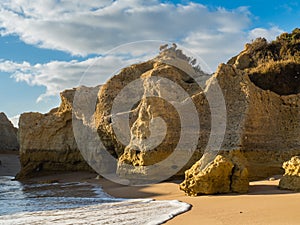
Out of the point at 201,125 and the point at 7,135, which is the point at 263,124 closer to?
the point at 201,125

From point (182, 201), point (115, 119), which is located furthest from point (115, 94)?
point (182, 201)

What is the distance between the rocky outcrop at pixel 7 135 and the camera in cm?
3597

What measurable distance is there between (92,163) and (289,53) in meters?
13.2

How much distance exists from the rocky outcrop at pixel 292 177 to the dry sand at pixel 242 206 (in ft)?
0.75

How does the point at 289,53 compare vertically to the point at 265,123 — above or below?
above

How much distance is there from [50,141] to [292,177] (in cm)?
1343

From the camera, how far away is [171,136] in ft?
36.7

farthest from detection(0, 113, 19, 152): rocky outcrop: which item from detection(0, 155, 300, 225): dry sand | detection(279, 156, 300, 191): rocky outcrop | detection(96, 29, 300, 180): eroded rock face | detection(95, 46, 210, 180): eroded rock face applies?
detection(279, 156, 300, 191): rocky outcrop

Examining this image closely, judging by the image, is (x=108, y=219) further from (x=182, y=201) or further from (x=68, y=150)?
(x=68, y=150)

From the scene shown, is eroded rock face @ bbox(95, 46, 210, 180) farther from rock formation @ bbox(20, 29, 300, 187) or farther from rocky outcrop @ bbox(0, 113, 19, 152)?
rocky outcrop @ bbox(0, 113, 19, 152)

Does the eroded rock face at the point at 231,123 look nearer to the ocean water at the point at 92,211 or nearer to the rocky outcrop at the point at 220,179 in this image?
the rocky outcrop at the point at 220,179

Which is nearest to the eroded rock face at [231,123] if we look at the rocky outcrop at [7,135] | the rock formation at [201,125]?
the rock formation at [201,125]

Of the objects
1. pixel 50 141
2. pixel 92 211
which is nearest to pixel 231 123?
pixel 92 211

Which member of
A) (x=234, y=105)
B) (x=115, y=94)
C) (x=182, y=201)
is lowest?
(x=182, y=201)
